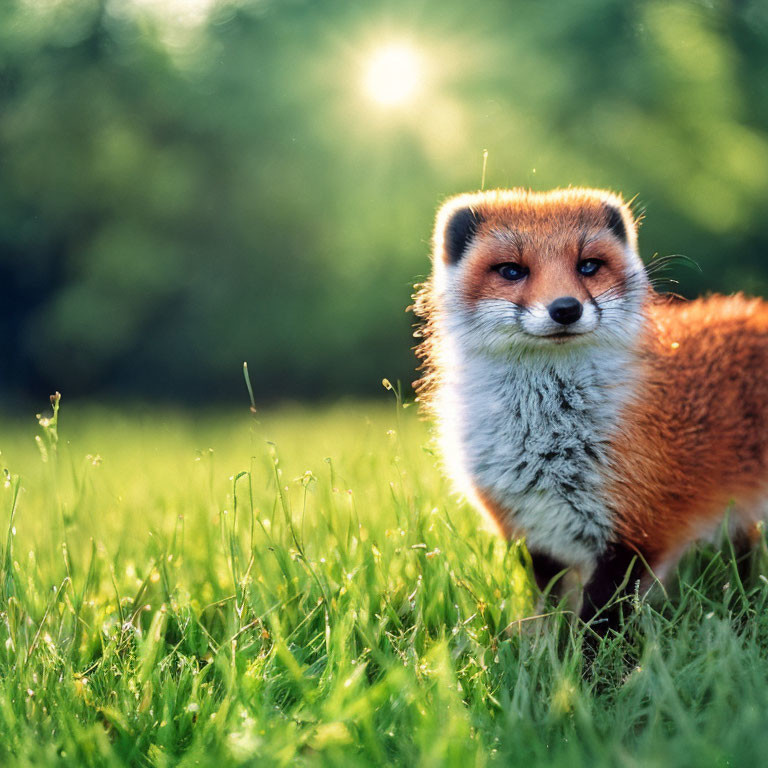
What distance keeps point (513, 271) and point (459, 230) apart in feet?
1.23

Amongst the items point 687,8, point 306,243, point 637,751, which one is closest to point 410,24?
point 687,8

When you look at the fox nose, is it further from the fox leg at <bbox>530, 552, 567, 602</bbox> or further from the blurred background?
the blurred background

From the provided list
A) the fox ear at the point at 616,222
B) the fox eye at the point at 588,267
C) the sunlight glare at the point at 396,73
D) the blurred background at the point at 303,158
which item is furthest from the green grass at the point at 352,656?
the sunlight glare at the point at 396,73

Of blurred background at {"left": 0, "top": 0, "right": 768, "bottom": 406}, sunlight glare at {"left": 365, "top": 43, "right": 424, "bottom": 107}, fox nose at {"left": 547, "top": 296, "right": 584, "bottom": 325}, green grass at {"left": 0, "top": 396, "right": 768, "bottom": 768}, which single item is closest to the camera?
green grass at {"left": 0, "top": 396, "right": 768, "bottom": 768}

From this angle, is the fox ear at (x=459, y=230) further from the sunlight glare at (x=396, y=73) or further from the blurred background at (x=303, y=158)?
the sunlight glare at (x=396, y=73)

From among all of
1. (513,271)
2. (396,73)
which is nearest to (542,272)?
(513,271)

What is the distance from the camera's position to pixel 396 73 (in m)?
6.77

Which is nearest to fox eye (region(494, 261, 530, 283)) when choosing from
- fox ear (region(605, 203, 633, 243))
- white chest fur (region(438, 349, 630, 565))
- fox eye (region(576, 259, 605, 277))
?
fox eye (region(576, 259, 605, 277))

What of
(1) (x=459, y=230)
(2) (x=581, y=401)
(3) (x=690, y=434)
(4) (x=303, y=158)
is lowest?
(3) (x=690, y=434)

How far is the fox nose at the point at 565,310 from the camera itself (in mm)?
3217

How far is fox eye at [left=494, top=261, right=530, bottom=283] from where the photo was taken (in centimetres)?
351

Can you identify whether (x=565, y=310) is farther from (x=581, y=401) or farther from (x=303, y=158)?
(x=303, y=158)

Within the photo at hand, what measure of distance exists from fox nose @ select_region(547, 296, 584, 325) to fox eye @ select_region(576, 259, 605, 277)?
11.7 inches

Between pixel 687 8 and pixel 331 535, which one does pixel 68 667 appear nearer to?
pixel 331 535
